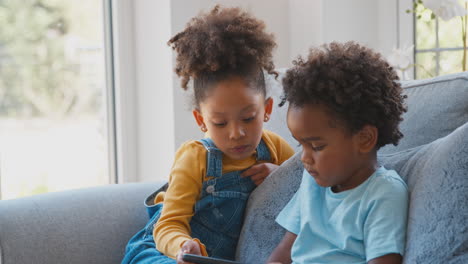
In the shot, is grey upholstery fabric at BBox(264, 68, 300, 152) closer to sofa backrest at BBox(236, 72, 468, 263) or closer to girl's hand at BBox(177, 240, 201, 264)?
sofa backrest at BBox(236, 72, 468, 263)

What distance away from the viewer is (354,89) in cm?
111

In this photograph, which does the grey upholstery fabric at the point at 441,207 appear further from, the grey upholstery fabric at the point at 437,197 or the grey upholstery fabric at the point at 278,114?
the grey upholstery fabric at the point at 278,114

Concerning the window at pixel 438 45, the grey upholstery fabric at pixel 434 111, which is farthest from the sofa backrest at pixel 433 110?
the window at pixel 438 45

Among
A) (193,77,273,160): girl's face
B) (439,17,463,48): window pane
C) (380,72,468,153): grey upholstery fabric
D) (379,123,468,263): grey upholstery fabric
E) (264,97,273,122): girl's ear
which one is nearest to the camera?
(379,123,468,263): grey upholstery fabric

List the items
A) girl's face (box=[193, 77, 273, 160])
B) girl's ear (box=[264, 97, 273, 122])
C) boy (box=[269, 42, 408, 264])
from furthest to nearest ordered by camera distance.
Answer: girl's ear (box=[264, 97, 273, 122]) < girl's face (box=[193, 77, 273, 160]) < boy (box=[269, 42, 408, 264])

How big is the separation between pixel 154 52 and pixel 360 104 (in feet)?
4.77

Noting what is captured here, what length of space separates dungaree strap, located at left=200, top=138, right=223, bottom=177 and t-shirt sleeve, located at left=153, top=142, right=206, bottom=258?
0.01m

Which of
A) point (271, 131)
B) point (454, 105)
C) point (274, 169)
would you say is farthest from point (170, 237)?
point (454, 105)

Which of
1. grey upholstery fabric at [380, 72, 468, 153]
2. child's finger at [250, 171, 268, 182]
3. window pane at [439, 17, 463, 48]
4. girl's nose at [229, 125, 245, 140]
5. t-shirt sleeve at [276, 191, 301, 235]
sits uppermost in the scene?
window pane at [439, 17, 463, 48]

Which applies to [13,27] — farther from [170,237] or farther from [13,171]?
[170,237]

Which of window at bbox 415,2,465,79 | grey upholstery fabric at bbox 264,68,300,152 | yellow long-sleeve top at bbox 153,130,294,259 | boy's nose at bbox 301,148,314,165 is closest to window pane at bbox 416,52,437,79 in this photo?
window at bbox 415,2,465,79

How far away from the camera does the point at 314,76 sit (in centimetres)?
115

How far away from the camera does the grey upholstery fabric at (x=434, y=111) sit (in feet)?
3.97

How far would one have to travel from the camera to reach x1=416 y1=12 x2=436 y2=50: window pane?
2436 mm
